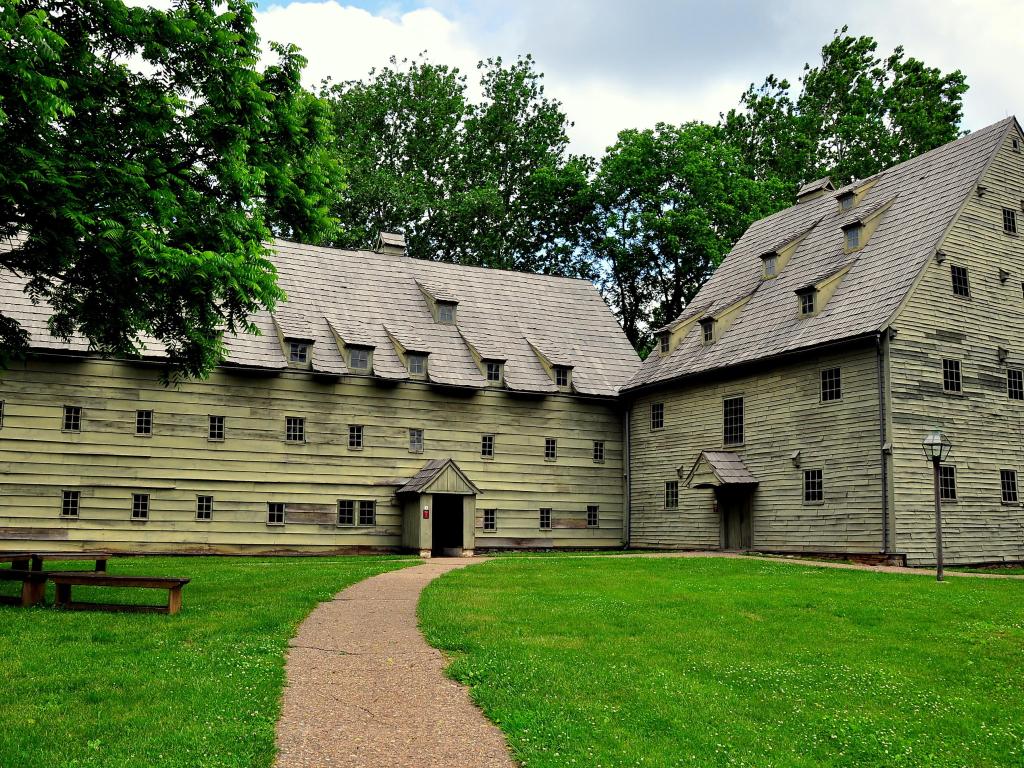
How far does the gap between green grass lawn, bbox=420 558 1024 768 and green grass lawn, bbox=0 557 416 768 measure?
229 cm

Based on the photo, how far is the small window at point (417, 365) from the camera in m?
36.2

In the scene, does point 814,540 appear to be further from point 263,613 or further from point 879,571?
point 263,613

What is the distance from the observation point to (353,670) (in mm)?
11625

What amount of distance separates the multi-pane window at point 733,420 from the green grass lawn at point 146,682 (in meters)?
19.4

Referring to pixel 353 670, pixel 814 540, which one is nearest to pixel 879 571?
pixel 814 540

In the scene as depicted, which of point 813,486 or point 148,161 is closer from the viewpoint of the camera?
point 148,161

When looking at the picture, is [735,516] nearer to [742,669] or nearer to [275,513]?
[275,513]

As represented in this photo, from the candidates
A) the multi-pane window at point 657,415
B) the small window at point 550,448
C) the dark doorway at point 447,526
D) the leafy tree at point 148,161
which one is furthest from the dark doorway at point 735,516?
the leafy tree at point 148,161

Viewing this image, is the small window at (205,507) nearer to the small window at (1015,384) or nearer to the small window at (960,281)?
the small window at (960,281)

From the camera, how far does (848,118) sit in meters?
53.8

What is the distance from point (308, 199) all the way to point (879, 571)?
1612 centimetres

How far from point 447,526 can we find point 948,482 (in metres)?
17.3

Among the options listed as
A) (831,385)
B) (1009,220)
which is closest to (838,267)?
(831,385)

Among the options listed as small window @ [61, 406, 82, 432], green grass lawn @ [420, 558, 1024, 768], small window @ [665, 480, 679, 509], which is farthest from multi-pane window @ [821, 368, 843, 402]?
small window @ [61, 406, 82, 432]
